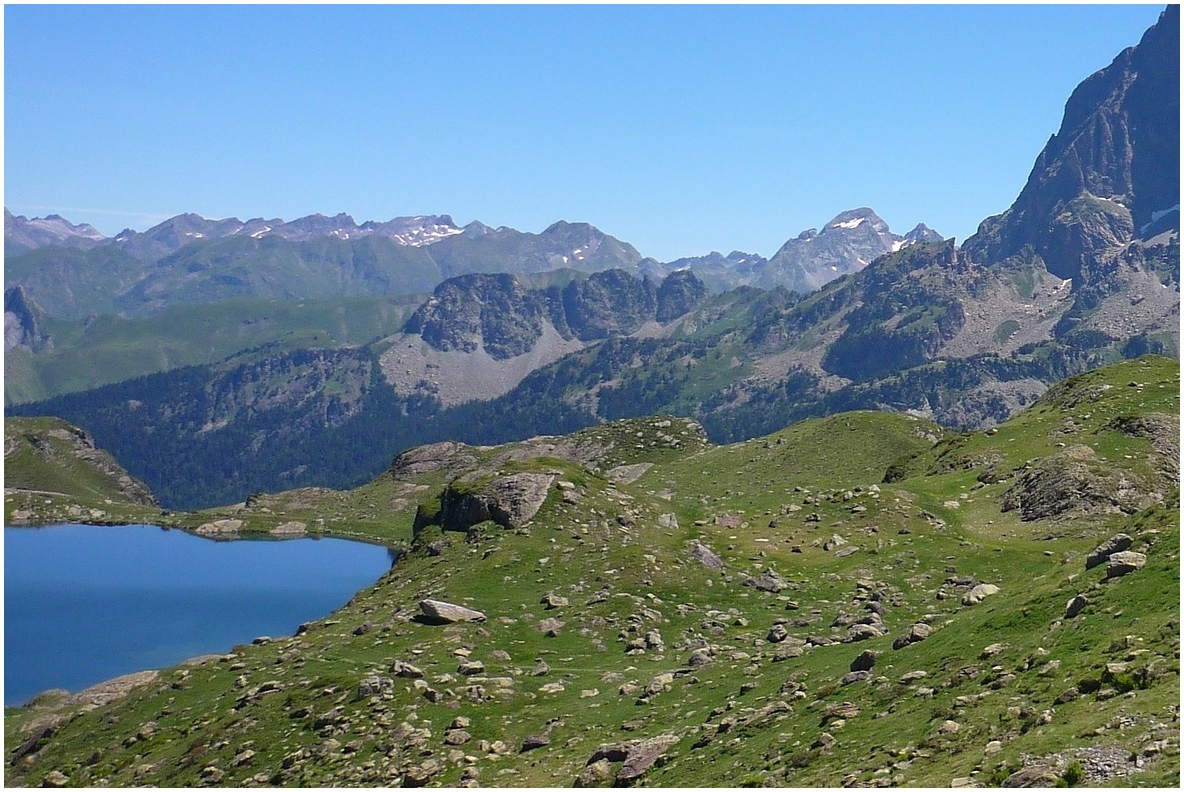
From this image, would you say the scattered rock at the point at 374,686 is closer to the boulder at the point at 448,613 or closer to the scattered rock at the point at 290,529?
the boulder at the point at 448,613

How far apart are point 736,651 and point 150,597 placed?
115 m

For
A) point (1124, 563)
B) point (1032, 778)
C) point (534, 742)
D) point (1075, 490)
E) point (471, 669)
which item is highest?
point (1124, 563)

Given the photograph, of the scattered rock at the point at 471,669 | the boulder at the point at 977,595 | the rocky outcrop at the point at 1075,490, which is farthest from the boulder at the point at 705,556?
the rocky outcrop at the point at 1075,490

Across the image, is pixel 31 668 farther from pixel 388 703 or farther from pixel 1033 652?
pixel 1033 652

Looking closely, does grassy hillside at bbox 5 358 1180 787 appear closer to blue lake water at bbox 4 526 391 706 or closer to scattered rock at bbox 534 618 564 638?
scattered rock at bbox 534 618 564 638

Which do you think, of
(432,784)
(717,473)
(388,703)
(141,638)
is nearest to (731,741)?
(432,784)

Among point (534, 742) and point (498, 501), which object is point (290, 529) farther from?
point (534, 742)

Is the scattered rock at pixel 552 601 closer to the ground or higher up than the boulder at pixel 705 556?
higher up

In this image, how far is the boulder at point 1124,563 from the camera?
36.3 meters

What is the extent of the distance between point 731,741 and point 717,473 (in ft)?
362

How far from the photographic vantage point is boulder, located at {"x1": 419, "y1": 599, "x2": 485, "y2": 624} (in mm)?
58125

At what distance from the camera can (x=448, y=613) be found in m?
58.4

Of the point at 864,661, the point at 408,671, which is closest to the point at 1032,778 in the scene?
the point at 864,661

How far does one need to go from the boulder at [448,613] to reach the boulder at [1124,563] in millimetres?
32227
